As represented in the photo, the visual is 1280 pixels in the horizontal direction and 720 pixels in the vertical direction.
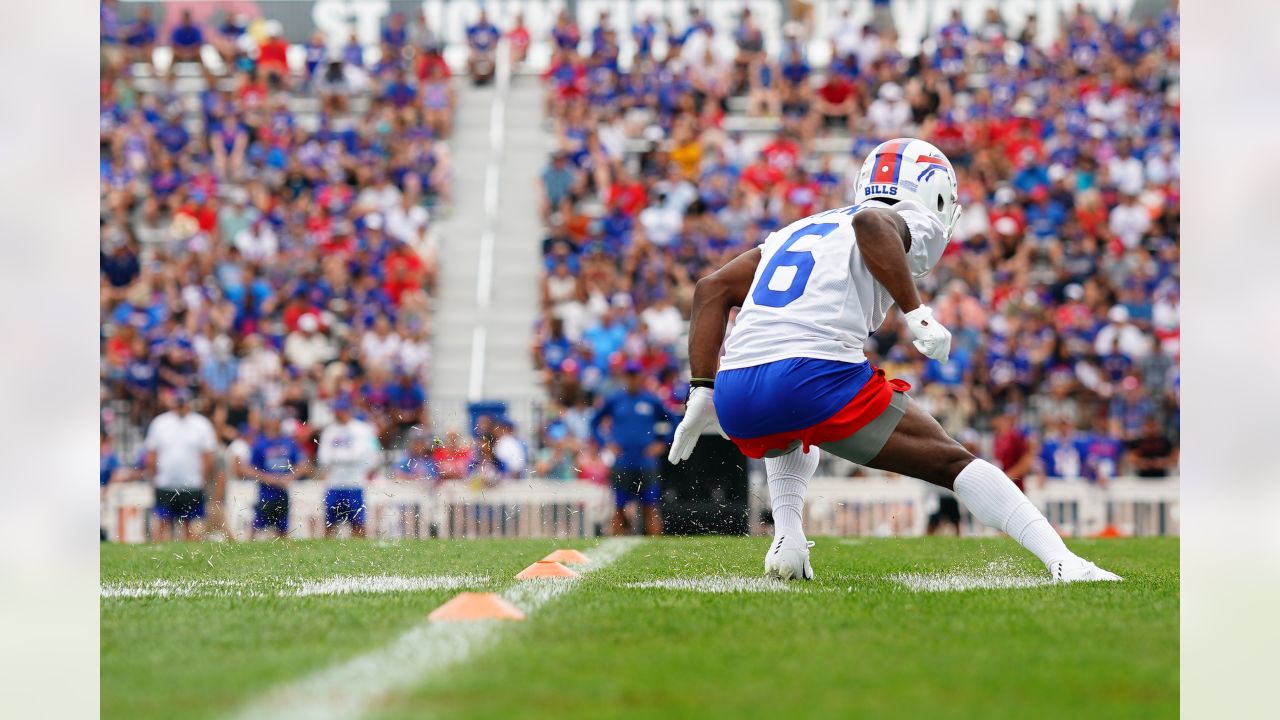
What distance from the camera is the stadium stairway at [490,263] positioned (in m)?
16.0

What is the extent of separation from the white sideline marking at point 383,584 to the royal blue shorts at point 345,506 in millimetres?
5700

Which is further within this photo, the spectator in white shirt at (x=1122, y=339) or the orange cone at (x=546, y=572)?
the spectator in white shirt at (x=1122, y=339)

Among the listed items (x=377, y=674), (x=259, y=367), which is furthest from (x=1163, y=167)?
(x=377, y=674)

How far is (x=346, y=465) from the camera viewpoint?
12430 millimetres

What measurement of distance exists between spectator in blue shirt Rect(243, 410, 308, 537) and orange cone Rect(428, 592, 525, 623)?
23.7 ft

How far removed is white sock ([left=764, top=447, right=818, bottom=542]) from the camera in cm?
609

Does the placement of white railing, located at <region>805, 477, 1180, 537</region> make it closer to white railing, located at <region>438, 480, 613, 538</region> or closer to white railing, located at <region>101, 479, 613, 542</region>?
white railing, located at <region>438, 480, 613, 538</region>

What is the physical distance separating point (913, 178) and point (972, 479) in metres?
1.21

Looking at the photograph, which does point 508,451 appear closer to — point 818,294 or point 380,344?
point 380,344

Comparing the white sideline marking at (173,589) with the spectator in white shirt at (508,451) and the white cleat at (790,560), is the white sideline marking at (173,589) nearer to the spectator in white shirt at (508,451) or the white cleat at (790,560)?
the white cleat at (790,560)

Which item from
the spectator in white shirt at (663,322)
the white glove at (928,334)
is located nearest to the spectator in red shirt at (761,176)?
the spectator in white shirt at (663,322)
